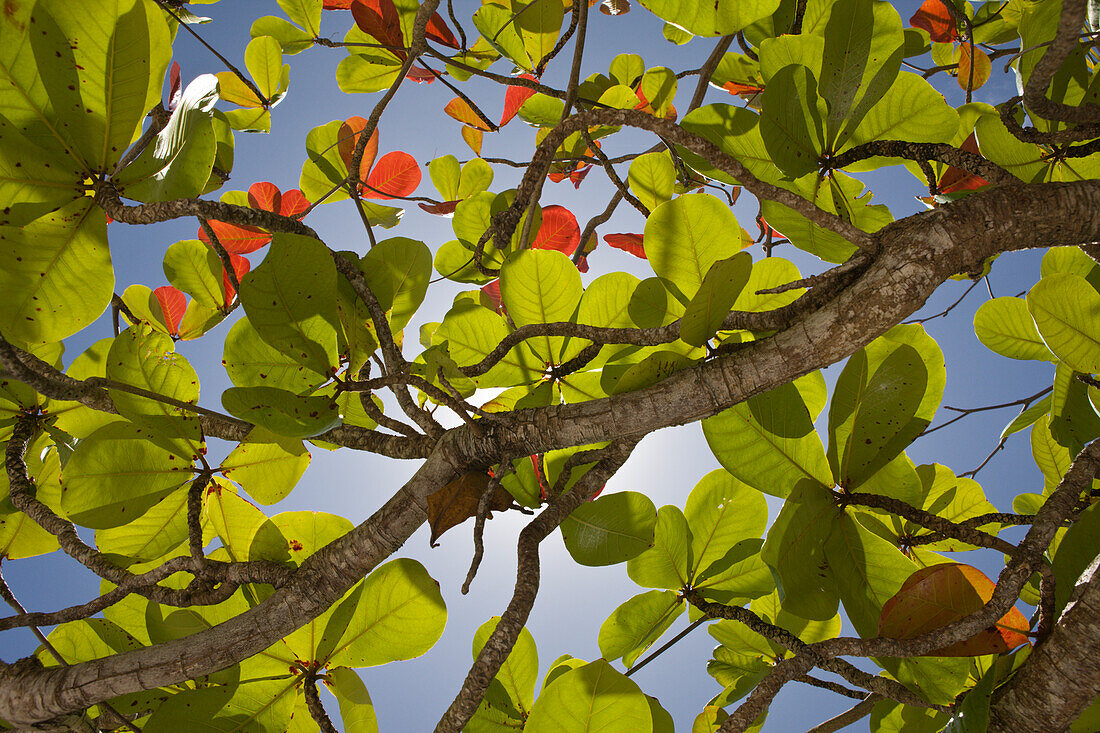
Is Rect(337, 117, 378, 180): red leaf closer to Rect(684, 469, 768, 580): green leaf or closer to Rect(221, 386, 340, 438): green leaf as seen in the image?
Rect(221, 386, 340, 438): green leaf

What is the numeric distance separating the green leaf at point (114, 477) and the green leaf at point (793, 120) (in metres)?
0.63

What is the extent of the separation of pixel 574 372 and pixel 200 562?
0.39 metres

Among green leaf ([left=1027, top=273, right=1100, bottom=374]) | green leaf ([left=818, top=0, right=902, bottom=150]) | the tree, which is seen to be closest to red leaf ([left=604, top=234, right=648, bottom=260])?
the tree

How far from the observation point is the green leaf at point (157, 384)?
524 mm

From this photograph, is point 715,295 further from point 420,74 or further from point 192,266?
point 420,74

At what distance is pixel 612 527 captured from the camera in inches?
22.0

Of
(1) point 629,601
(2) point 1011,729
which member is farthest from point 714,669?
(2) point 1011,729

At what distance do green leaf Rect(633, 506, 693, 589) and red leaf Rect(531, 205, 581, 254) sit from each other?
432mm

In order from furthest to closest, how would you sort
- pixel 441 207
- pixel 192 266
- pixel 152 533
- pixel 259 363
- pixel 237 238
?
pixel 441 207 → pixel 237 238 → pixel 192 266 → pixel 152 533 → pixel 259 363

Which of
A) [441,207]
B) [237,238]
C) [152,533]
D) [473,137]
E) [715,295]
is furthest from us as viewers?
[473,137]

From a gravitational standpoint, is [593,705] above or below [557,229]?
below

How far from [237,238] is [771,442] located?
78 centimetres

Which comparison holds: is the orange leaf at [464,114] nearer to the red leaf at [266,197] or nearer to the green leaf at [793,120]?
the red leaf at [266,197]

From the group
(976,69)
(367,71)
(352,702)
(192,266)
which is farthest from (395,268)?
(976,69)
